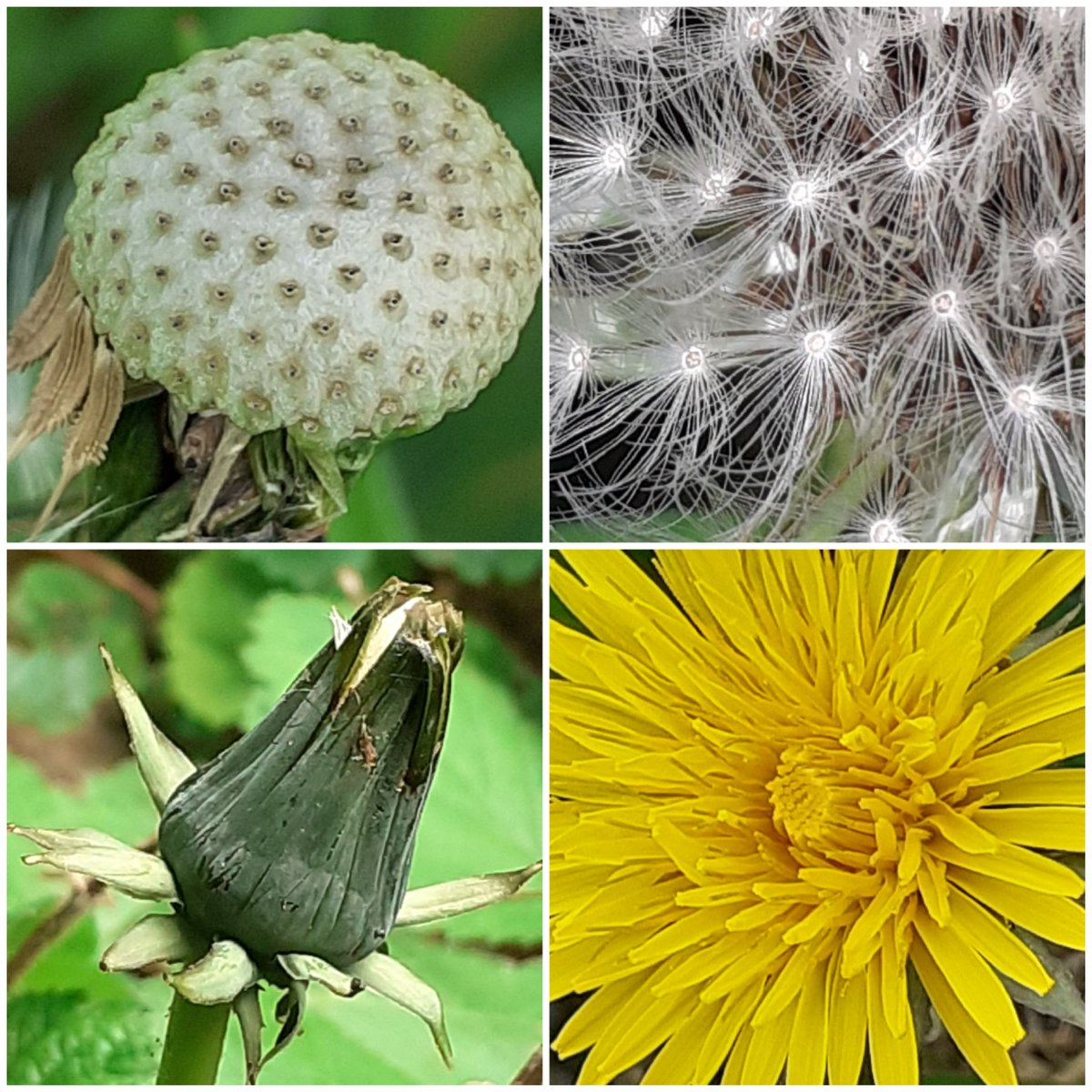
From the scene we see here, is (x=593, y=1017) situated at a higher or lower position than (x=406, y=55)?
→ lower

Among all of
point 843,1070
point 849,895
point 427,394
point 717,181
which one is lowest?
point 843,1070

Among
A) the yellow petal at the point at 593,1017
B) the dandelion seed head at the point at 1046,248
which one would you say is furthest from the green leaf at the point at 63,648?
the dandelion seed head at the point at 1046,248

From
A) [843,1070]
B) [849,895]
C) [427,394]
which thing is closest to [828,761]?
[849,895]

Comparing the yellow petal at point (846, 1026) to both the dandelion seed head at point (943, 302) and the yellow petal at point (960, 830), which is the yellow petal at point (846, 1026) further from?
the dandelion seed head at point (943, 302)

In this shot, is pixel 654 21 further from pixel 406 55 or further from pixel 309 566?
pixel 309 566

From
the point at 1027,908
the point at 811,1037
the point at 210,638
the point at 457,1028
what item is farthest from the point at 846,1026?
the point at 210,638

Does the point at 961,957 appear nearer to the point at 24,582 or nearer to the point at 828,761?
the point at 828,761

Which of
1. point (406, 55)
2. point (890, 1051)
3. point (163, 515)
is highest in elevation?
point (406, 55)
